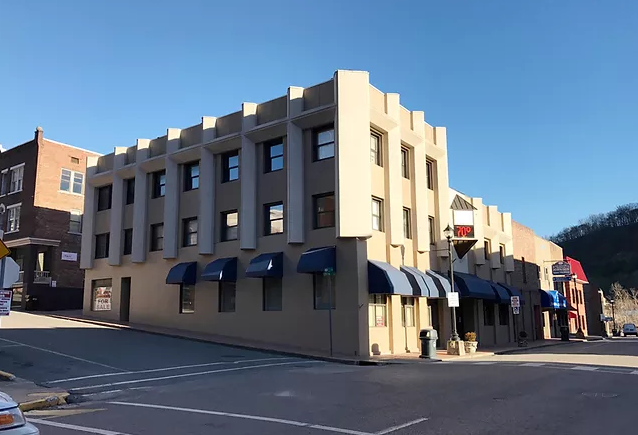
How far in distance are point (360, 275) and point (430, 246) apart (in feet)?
24.7

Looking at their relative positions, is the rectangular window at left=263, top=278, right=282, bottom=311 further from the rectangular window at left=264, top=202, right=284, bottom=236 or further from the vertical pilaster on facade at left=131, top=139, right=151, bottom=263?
the vertical pilaster on facade at left=131, top=139, right=151, bottom=263

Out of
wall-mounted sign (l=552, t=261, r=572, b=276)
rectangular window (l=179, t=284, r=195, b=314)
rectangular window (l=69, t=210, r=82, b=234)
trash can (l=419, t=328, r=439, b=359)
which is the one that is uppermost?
rectangular window (l=69, t=210, r=82, b=234)

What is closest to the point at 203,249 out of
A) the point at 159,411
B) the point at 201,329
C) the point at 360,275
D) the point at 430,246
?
the point at 201,329

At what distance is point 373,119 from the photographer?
25.0m

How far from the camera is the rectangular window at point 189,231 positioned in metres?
29.8

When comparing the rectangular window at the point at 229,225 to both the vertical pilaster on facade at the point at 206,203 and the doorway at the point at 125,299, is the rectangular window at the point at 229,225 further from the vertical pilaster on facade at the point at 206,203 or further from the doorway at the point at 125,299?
the doorway at the point at 125,299

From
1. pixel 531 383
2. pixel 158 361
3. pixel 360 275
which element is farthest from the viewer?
pixel 360 275

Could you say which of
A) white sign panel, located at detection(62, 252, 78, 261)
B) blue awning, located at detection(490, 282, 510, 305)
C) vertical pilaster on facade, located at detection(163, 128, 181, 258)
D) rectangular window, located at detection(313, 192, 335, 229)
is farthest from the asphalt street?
white sign panel, located at detection(62, 252, 78, 261)

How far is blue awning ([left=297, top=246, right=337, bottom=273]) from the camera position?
23016mm

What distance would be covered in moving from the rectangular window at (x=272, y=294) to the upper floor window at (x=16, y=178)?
83.8ft

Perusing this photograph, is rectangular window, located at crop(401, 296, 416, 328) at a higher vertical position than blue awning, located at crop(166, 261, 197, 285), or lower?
lower

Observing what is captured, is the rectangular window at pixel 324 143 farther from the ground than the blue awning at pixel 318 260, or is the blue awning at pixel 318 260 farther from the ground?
the rectangular window at pixel 324 143

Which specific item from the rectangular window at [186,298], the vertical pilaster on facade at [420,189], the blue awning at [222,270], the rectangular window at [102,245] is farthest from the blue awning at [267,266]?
the rectangular window at [102,245]

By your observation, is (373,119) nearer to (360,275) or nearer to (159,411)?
(360,275)
